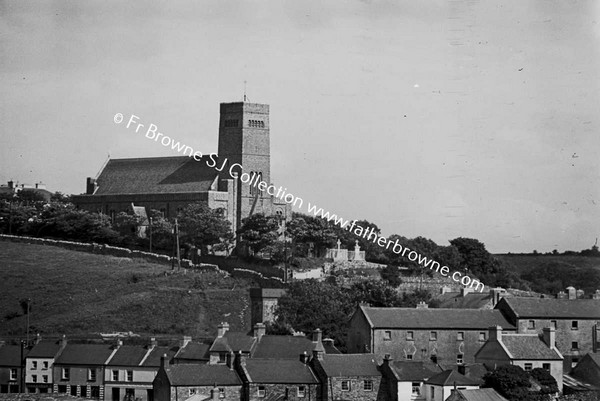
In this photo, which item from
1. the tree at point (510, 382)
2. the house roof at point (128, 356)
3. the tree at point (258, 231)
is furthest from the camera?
the tree at point (258, 231)

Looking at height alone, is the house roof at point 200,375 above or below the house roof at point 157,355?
below

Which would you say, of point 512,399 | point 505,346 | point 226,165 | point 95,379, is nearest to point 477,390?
point 512,399

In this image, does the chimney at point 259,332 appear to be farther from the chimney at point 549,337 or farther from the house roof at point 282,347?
the chimney at point 549,337

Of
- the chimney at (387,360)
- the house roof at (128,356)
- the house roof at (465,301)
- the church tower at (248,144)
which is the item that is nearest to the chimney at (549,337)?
the chimney at (387,360)

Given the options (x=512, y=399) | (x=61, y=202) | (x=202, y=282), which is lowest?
(x=512, y=399)

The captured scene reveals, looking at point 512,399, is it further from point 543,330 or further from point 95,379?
point 95,379

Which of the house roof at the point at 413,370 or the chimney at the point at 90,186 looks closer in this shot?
the house roof at the point at 413,370

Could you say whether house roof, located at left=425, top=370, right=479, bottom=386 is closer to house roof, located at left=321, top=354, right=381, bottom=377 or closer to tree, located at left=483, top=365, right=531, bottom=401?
tree, located at left=483, top=365, right=531, bottom=401
